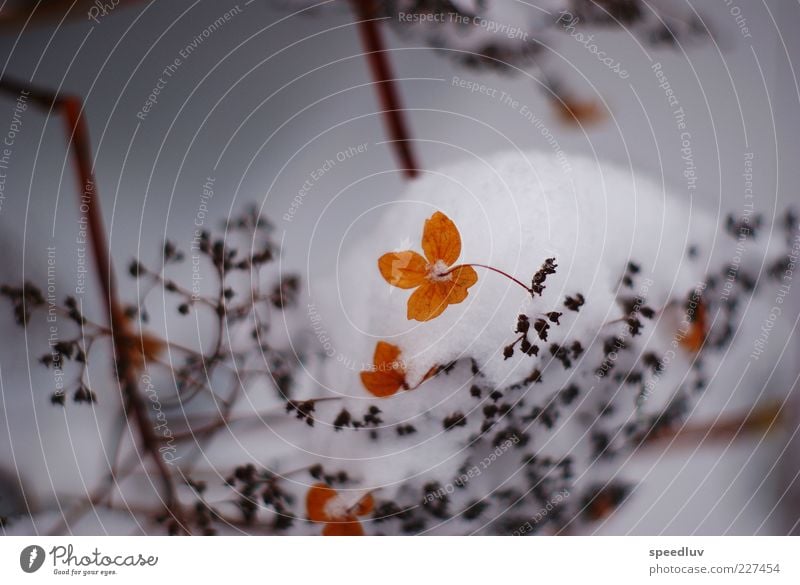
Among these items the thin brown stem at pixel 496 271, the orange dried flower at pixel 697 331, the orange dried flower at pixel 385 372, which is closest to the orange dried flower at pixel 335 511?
the orange dried flower at pixel 385 372

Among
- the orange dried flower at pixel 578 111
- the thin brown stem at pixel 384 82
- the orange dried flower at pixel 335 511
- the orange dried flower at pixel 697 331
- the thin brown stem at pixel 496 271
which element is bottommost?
the orange dried flower at pixel 335 511

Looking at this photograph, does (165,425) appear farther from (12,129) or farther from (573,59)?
(573,59)
